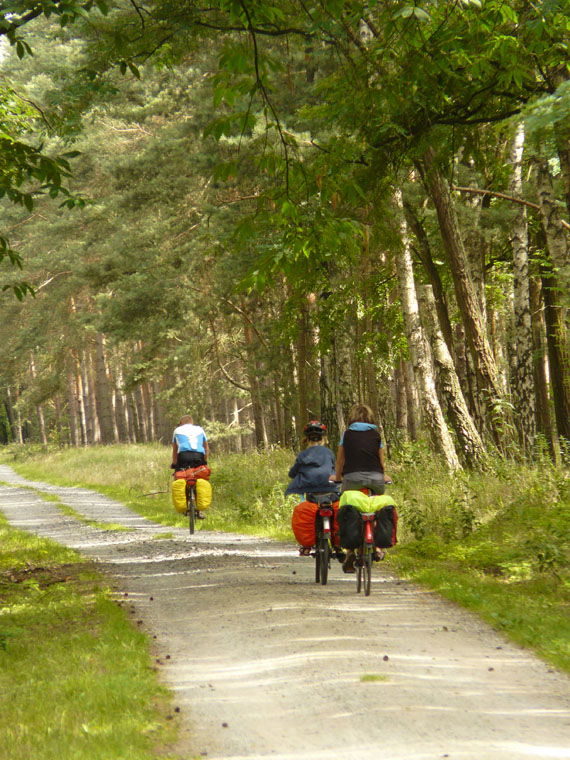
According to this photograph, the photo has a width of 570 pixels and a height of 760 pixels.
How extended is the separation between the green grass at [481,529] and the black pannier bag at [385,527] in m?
0.90

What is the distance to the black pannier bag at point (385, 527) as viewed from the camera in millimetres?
8469

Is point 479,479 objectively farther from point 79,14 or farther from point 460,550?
point 79,14

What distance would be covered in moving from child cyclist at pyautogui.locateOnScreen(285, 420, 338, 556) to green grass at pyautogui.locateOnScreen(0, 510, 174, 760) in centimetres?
226

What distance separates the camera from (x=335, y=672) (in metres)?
5.70

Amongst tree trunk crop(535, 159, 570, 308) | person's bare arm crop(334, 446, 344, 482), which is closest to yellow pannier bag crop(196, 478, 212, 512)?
person's bare arm crop(334, 446, 344, 482)

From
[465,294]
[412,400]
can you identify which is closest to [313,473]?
[465,294]

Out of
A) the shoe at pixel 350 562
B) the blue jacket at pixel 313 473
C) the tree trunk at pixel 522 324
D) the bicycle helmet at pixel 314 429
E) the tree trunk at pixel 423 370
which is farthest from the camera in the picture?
the tree trunk at pixel 522 324

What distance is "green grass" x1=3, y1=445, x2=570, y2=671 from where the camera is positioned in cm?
775

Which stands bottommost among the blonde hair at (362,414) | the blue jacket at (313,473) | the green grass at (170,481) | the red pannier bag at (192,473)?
the green grass at (170,481)

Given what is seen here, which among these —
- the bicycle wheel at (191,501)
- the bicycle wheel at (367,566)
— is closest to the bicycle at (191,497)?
the bicycle wheel at (191,501)

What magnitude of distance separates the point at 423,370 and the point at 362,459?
292 inches

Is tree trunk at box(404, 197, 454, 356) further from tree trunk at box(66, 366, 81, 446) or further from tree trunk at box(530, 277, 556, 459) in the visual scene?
tree trunk at box(66, 366, 81, 446)

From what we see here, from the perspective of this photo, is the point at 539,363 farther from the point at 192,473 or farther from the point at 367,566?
the point at 367,566

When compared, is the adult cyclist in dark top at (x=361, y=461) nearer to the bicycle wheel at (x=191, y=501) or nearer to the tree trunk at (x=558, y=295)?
the tree trunk at (x=558, y=295)
